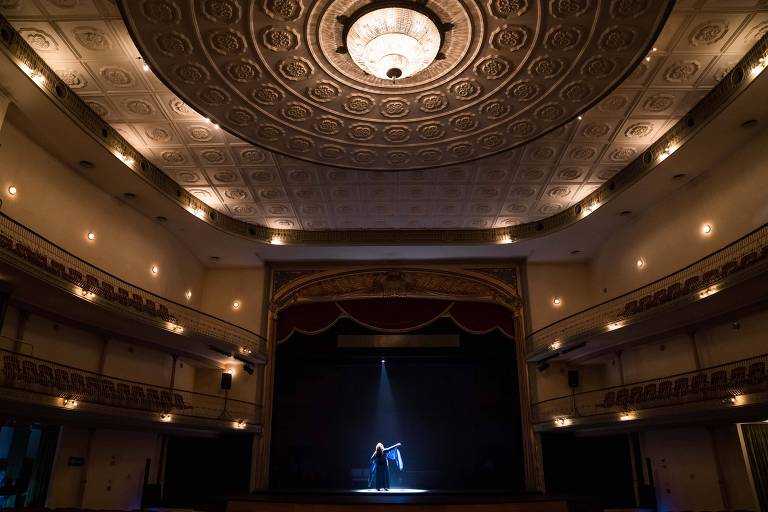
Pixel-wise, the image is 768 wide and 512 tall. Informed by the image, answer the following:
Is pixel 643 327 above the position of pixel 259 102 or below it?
below

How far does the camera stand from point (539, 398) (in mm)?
13781

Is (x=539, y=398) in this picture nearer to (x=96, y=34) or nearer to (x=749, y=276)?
(x=749, y=276)

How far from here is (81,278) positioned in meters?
9.55

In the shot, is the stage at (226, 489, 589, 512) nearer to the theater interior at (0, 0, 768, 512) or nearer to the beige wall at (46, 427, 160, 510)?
the theater interior at (0, 0, 768, 512)

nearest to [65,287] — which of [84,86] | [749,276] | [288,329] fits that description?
[84,86]

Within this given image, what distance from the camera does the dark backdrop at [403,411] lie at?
47.8ft

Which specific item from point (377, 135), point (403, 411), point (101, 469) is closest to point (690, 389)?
point (377, 135)

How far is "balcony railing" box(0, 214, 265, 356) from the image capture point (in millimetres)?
7809

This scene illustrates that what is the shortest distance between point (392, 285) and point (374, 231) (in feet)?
6.43

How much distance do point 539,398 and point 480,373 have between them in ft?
7.29

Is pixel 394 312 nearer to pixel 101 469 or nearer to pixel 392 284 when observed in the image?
pixel 392 284

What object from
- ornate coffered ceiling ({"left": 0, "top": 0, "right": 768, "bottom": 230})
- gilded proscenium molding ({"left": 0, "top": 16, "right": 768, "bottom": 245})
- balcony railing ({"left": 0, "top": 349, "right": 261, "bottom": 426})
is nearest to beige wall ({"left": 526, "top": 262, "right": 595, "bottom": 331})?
gilded proscenium molding ({"left": 0, "top": 16, "right": 768, "bottom": 245})

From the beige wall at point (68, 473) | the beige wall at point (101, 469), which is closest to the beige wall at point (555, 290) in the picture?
the beige wall at point (101, 469)

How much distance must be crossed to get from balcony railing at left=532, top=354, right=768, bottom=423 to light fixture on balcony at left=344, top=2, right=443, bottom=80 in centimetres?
687
